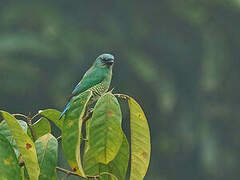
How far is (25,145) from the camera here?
151 cm

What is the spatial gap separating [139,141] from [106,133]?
12 centimetres

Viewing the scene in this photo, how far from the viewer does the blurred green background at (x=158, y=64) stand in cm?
1313

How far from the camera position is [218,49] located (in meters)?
14.3

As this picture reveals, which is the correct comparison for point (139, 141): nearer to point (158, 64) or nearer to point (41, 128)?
point (41, 128)

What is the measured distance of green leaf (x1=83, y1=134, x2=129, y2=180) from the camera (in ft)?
5.44

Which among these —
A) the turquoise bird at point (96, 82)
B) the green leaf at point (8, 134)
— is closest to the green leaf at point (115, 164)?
the green leaf at point (8, 134)

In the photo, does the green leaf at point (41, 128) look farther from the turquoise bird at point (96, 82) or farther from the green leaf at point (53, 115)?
the turquoise bird at point (96, 82)

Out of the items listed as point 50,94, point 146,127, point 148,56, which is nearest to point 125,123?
point 50,94

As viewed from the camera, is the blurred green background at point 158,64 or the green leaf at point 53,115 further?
the blurred green background at point 158,64

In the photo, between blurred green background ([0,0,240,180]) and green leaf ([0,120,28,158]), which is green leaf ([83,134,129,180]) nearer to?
green leaf ([0,120,28,158])

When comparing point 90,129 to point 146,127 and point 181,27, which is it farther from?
point 181,27

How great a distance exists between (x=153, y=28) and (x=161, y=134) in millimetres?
1796

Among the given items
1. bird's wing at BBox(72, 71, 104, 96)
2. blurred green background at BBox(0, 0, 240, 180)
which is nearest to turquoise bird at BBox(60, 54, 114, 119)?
bird's wing at BBox(72, 71, 104, 96)

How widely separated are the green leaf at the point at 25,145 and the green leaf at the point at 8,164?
0.02 m
